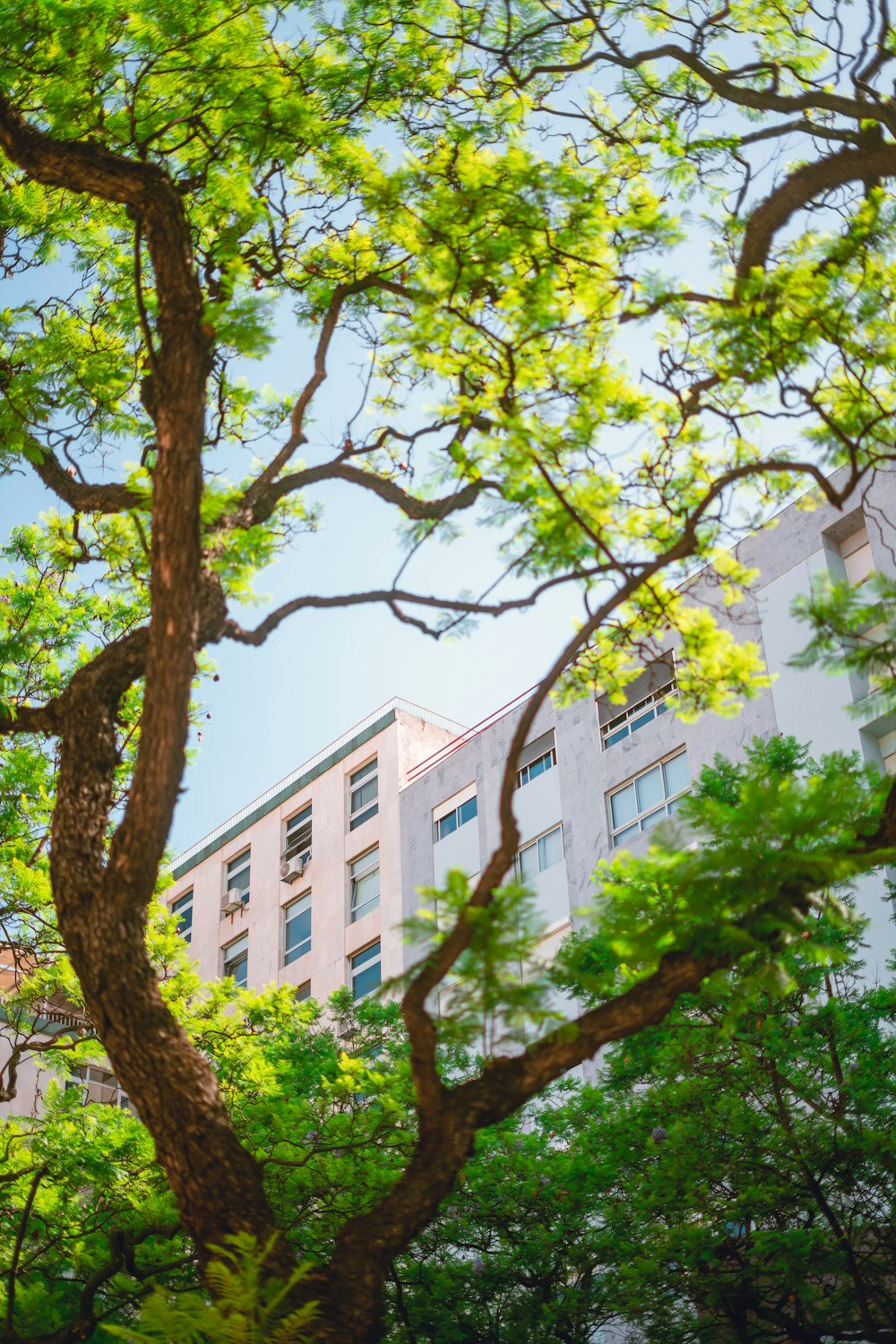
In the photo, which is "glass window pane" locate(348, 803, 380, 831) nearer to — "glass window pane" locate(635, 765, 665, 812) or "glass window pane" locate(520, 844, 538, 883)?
"glass window pane" locate(520, 844, 538, 883)

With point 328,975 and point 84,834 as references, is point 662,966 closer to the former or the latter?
point 84,834

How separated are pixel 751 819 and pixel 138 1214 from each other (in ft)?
25.7

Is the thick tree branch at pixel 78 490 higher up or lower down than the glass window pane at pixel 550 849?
lower down

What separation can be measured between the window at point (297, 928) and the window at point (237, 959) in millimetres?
1373

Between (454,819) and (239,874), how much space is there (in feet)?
29.1

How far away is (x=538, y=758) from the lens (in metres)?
25.5

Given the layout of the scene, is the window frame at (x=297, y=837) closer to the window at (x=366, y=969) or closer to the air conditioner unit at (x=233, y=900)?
the air conditioner unit at (x=233, y=900)

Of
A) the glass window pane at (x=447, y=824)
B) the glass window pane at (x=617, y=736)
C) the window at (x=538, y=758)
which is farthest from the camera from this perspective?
the glass window pane at (x=447, y=824)

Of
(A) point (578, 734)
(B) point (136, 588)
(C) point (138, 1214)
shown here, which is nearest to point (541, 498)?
(B) point (136, 588)

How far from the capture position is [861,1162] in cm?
1062

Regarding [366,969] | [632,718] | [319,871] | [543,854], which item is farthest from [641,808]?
[319,871]

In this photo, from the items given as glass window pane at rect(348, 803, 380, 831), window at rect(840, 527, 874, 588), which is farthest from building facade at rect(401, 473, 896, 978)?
glass window pane at rect(348, 803, 380, 831)

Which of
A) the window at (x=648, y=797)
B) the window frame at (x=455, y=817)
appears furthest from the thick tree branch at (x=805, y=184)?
the window frame at (x=455, y=817)

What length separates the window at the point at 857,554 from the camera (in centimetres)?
2042
